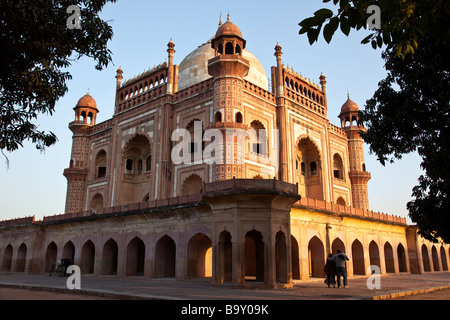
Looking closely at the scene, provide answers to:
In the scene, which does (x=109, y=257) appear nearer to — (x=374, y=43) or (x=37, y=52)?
(x=37, y=52)

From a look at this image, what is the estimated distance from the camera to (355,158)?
3147 centimetres

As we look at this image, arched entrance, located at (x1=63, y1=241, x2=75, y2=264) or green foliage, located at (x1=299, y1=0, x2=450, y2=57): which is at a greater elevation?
green foliage, located at (x1=299, y1=0, x2=450, y2=57)

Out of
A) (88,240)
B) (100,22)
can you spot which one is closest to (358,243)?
(88,240)

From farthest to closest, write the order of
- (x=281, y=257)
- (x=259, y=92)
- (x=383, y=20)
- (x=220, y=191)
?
(x=259, y=92)
(x=281, y=257)
(x=220, y=191)
(x=383, y=20)

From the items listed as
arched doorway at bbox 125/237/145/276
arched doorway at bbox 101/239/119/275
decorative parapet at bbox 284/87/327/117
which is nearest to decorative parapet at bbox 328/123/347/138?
decorative parapet at bbox 284/87/327/117

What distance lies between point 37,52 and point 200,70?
19.1m

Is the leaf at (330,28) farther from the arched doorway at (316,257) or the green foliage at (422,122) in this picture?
the arched doorway at (316,257)

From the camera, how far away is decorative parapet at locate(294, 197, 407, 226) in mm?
16663

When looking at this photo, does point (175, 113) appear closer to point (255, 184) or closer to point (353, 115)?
point (255, 184)

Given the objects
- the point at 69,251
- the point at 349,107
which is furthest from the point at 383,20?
the point at 349,107

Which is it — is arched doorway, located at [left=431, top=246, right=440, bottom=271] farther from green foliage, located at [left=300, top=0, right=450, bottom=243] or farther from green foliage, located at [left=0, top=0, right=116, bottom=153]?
green foliage, located at [left=0, top=0, right=116, bottom=153]

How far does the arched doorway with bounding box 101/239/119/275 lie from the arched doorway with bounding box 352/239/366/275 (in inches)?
499

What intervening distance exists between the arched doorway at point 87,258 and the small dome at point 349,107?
74.1 ft
